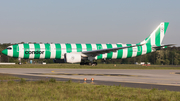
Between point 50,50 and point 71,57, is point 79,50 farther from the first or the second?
point 50,50

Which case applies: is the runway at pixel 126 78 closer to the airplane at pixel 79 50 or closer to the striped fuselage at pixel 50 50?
the airplane at pixel 79 50

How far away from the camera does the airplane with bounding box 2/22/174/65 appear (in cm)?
5062

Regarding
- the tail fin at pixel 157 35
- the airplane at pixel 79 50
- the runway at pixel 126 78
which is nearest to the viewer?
the runway at pixel 126 78

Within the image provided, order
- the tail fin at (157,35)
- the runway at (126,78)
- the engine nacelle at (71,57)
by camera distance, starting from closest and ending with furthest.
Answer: the runway at (126,78)
the engine nacelle at (71,57)
the tail fin at (157,35)

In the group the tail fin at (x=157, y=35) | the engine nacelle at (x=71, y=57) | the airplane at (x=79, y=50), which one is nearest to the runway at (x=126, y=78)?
the engine nacelle at (x=71, y=57)

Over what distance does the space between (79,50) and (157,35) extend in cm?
1822

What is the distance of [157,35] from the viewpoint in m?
59.8

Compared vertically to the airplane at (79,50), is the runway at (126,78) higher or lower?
lower

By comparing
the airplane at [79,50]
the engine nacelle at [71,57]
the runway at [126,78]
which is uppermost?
the airplane at [79,50]

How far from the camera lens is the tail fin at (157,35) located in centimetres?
5969

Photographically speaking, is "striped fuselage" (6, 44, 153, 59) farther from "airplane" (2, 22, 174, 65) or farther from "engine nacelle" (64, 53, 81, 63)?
"engine nacelle" (64, 53, 81, 63)

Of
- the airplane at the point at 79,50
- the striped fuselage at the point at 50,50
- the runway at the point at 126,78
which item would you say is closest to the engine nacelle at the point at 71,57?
the airplane at the point at 79,50

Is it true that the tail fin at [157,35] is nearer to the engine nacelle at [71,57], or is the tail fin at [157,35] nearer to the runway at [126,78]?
the engine nacelle at [71,57]

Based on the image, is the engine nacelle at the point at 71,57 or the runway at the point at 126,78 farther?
the engine nacelle at the point at 71,57
